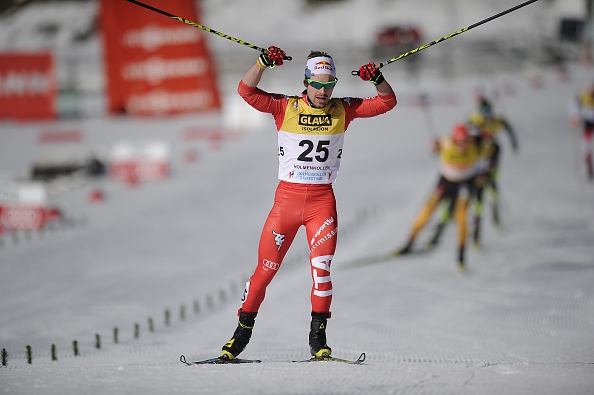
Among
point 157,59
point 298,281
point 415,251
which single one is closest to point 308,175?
point 298,281

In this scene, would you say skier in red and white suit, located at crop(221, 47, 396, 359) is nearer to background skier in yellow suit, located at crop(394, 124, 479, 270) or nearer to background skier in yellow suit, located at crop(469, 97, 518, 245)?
background skier in yellow suit, located at crop(394, 124, 479, 270)

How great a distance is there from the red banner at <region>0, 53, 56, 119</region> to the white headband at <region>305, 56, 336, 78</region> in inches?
707

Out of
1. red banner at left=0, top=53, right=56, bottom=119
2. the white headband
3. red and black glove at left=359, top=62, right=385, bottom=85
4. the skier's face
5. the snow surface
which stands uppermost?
red banner at left=0, top=53, right=56, bottom=119

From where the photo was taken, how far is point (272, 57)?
631 centimetres

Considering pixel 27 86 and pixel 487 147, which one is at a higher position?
Answer: pixel 27 86

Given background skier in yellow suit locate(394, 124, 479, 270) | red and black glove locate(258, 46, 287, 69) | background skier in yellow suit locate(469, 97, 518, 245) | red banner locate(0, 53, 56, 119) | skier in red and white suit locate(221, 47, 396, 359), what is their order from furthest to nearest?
red banner locate(0, 53, 56, 119) → background skier in yellow suit locate(469, 97, 518, 245) → background skier in yellow suit locate(394, 124, 479, 270) → skier in red and white suit locate(221, 47, 396, 359) → red and black glove locate(258, 46, 287, 69)

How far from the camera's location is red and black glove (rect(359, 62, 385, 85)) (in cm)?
636

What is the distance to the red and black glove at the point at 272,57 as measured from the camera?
6.30 metres

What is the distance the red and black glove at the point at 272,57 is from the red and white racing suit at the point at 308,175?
0.25m

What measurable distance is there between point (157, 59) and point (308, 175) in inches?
647

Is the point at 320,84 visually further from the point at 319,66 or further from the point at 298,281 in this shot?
the point at 298,281

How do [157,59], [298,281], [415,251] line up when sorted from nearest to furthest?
[298,281], [415,251], [157,59]

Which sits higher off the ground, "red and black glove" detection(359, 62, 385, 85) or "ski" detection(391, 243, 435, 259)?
"red and black glove" detection(359, 62, 385, 85)

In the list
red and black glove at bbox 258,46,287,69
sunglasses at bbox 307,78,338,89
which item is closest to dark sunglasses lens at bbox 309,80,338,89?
sunglasses at bbox 307,78,338,89
